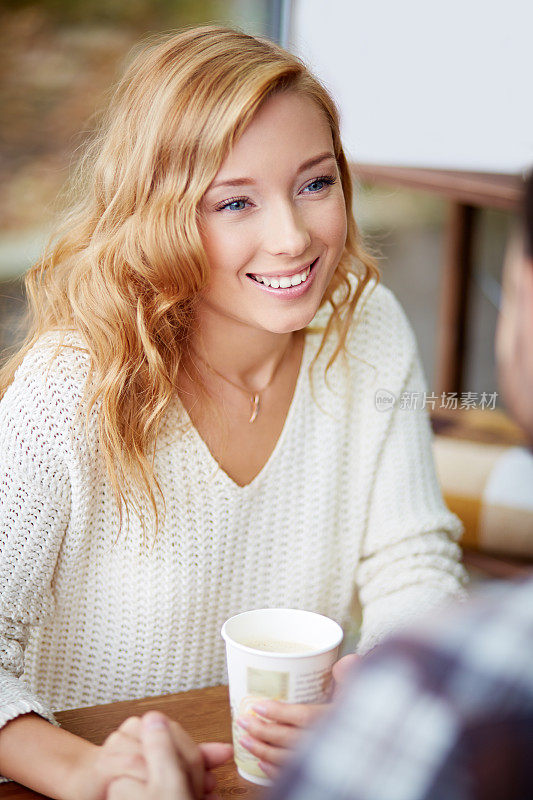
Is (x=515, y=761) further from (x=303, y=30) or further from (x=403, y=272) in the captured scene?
(x=403, y=272)

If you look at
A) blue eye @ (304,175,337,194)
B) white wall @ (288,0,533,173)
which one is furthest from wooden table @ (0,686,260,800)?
white wall @ (288,0,533,173)

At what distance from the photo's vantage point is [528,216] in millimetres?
530

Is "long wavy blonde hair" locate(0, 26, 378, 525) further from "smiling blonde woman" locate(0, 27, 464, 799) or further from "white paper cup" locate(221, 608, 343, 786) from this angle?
"white paper cup" locate(221, 608, 343, 786)

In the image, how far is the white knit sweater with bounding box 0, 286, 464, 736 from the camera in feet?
3.68

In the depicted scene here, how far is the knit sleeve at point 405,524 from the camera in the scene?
4.21 feet

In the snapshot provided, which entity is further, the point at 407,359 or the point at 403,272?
the point at 403,272

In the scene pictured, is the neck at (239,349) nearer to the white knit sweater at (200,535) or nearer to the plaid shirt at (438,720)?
the white knit sweater at (200,535)

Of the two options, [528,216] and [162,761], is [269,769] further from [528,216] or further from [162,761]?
[528,216]

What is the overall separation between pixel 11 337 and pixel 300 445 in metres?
0.52

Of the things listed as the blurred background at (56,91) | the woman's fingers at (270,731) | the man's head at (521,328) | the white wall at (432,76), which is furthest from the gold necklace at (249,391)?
the blurred background at (56,91)

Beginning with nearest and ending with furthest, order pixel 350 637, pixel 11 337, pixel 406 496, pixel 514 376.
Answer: pixel 514 376
pixel 406 496
pixel 11 337
pixel 350 637

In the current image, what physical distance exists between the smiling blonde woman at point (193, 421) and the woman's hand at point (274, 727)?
250mm

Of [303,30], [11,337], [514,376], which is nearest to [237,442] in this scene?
[11,337]

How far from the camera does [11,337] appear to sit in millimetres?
1520
